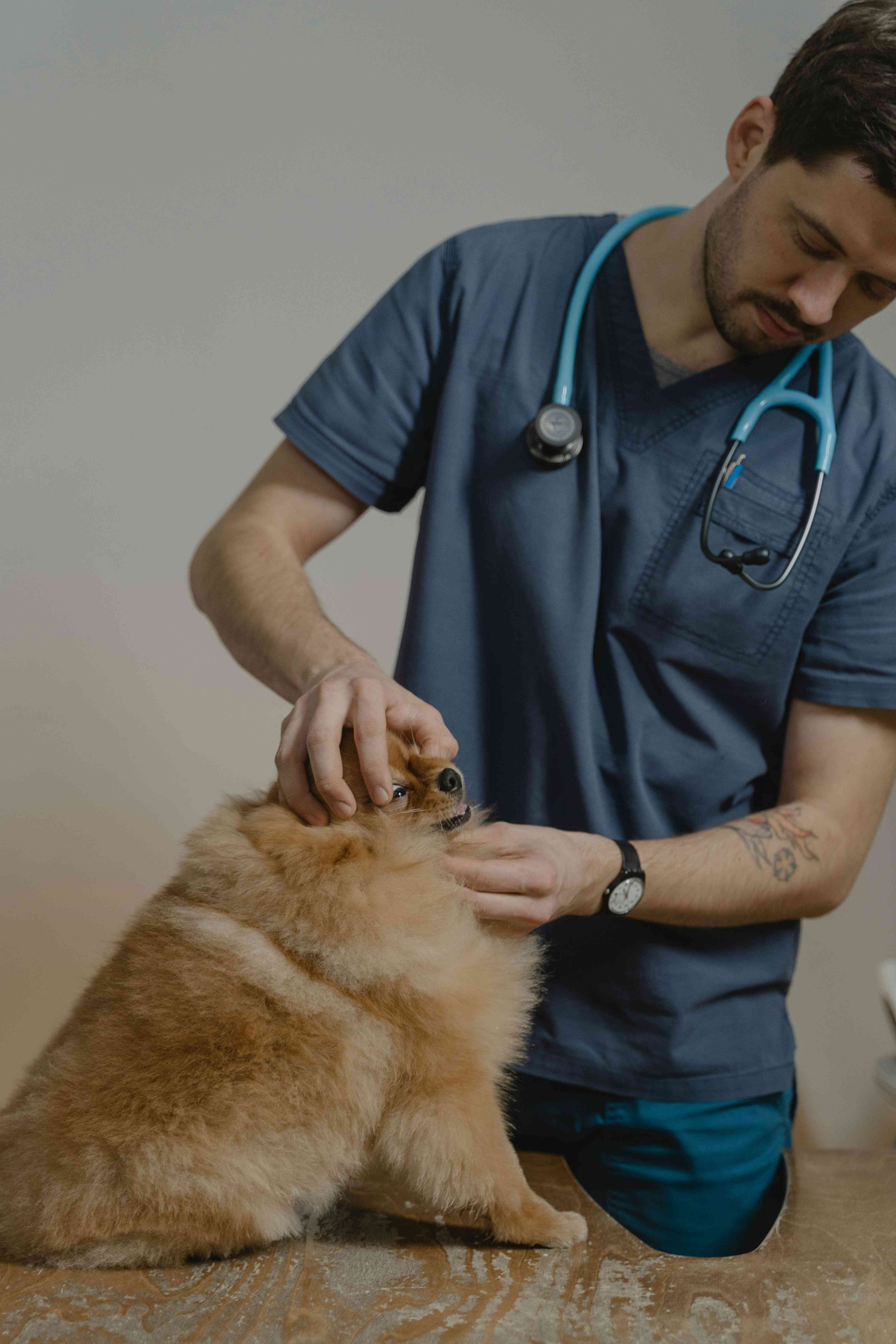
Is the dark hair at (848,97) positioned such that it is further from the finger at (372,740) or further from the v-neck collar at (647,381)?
the finger at (372,740)

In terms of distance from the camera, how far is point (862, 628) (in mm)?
1448

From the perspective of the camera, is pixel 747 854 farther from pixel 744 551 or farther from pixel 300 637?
pixel 300 637

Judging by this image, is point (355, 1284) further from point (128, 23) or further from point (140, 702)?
point (128, 23)

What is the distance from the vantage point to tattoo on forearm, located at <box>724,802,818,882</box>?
1378 millimetres

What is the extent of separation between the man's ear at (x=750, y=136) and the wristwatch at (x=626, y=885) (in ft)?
3.08

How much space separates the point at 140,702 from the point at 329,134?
1.48 metres

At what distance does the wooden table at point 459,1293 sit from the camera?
2.90ft

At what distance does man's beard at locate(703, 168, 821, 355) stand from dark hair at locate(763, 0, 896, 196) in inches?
2.5

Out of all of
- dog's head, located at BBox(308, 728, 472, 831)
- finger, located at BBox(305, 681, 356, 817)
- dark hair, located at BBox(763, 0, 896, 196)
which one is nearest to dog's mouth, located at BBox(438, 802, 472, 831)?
dog's head, located at BBox(308, 728, 472, 831)

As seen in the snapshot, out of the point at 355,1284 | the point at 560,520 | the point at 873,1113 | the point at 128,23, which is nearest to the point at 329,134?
the point at 128,23

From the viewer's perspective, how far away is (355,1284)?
0.96 meters

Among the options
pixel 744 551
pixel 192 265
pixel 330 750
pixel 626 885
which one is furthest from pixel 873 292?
pixel 192 265

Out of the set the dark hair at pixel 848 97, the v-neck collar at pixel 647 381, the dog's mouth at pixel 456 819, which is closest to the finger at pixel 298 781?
the dog's mouth at pixel 456 819

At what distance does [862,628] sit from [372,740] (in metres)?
0.82
